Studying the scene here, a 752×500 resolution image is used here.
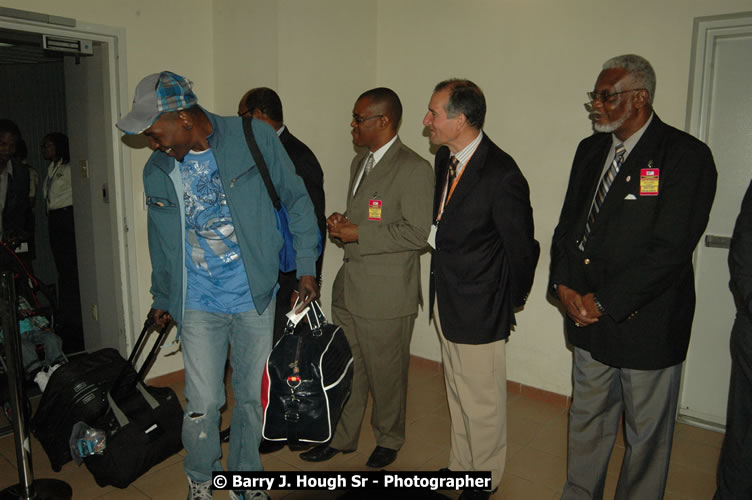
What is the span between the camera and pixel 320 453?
9.60ft

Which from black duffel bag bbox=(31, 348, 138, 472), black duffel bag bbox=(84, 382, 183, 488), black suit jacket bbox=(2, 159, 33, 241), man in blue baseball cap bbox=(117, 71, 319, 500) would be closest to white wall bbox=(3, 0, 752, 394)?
black duffel bag bbox=(31, 348, 138, 472)

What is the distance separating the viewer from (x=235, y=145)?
7.12 ft

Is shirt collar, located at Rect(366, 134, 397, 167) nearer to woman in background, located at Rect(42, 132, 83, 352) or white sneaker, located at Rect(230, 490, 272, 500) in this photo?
white sneaker, located at Rect(230, 490, 272, 500)

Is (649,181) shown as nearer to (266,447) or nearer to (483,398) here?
(483,398)

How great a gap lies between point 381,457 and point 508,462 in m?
0.69

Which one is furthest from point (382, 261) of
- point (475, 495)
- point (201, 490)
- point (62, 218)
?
point (62, 218)

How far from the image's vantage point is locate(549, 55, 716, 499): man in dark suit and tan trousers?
6.75 ft

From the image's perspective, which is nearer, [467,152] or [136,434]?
[467,152]

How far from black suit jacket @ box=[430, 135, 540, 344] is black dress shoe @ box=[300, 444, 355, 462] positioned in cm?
101

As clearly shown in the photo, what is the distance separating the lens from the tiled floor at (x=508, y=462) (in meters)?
2.67

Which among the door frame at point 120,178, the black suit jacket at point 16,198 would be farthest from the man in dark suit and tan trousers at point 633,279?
the black suit jacket at point 16,198

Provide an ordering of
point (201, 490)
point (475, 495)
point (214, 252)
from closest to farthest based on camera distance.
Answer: point (214, 252), point (201, 490), point (475, 495)

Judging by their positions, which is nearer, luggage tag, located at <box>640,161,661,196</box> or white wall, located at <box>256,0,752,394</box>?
luggage tag, located at <box>640,161,661,196</box>

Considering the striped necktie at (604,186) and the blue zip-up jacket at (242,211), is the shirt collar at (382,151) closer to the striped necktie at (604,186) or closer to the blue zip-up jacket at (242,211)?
the blue zip-up jacket at (242,211)
